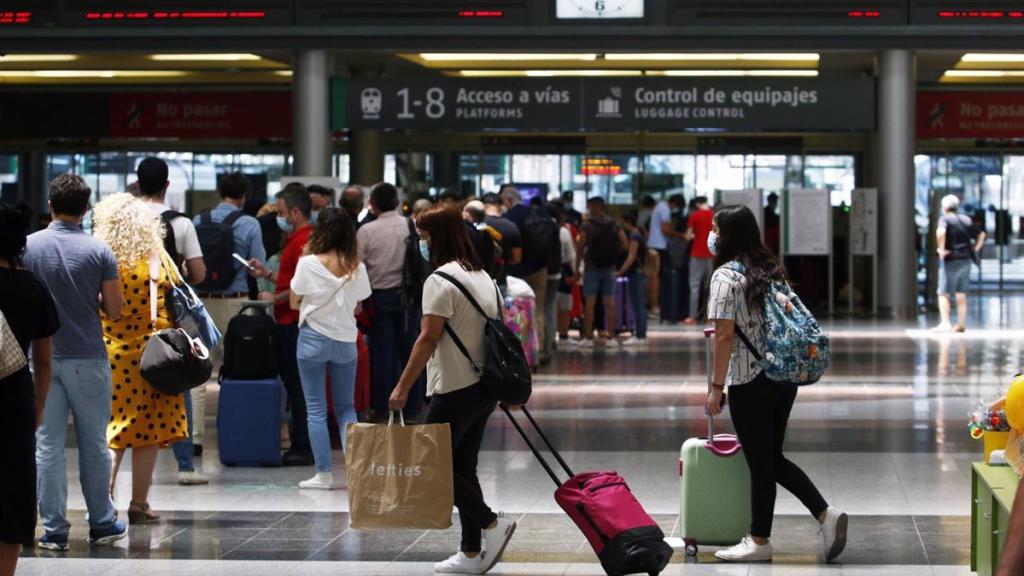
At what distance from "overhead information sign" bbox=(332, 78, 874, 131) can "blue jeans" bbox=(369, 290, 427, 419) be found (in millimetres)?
9442

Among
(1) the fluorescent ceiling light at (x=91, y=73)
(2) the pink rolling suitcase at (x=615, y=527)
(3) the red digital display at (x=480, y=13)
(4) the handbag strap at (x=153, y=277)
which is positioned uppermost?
(3) the red digital display at (x=480, y=13)

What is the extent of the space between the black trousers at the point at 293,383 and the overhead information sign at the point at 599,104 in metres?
10.7

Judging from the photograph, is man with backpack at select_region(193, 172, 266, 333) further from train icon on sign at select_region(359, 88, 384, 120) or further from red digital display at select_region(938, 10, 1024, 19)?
red digital display at select_region(938, 10, 1024, 19)

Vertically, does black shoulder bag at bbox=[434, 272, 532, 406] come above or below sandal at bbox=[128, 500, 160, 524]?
above

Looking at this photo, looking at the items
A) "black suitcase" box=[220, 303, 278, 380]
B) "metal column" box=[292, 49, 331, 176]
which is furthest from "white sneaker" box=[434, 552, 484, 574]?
"metal column" box=[292, 49, 331, 176]

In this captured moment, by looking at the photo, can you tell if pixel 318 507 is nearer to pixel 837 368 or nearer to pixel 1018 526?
pixel 1018 526

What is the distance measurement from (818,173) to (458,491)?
22.3 metres

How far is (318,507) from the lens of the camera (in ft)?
26.9

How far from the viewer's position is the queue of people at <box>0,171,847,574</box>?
6402 mm

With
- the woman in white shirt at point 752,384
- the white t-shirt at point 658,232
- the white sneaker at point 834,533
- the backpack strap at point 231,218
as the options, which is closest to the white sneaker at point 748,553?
the woman in white shirt at point 752,384

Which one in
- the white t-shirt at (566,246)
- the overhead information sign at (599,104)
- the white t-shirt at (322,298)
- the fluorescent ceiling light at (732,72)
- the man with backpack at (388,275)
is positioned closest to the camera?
the white t-shirt at (322,298)

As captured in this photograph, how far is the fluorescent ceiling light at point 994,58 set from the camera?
21578 millimetres

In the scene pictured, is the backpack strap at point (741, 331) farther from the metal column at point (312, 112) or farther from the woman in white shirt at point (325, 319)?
the metal column at point (312, 112)

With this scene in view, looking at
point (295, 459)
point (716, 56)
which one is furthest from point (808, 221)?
point (295, 459)
